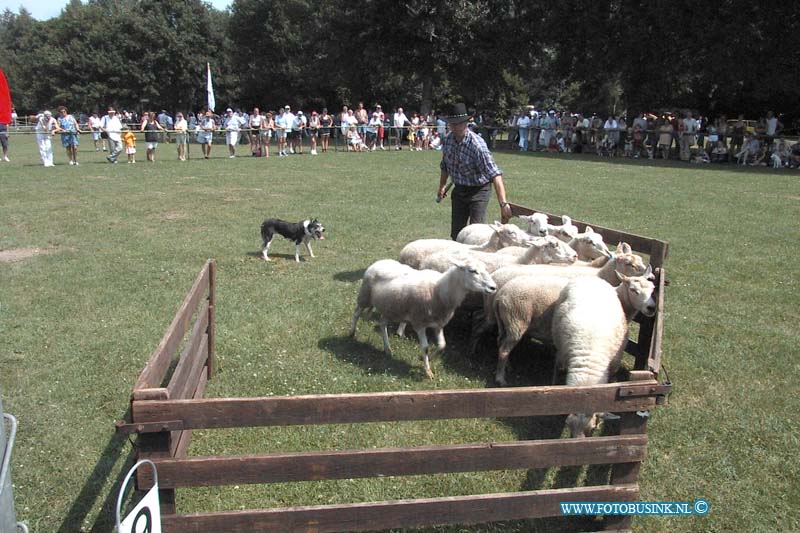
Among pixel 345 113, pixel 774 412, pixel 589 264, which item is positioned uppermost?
pixel 345 113

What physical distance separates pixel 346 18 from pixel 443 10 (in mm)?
6720

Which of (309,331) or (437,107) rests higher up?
(437,107)

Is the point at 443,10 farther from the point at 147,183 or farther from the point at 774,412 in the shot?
the point at 774,412

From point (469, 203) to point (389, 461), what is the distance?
5.44m

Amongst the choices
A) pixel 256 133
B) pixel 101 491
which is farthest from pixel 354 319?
pixel 256 133

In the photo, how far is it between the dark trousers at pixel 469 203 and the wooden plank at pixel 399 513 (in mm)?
5052

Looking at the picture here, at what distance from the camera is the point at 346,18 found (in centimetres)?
3831

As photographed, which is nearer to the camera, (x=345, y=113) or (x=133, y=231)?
(x=133, y=231)

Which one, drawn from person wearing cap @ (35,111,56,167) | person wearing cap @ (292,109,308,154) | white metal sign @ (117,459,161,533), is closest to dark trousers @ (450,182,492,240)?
white metal sign @ (117,459,161,533)

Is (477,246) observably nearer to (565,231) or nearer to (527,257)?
(527,257)

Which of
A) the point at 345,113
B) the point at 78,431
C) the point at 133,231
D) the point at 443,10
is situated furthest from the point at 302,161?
the point at 78,431

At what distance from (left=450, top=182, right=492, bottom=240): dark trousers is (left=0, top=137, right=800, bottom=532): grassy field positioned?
1.76 metres

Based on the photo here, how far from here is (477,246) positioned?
725 centimetres

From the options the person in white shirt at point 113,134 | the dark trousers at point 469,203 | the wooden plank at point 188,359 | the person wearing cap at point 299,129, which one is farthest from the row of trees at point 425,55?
the wooden plank at point 188,359
